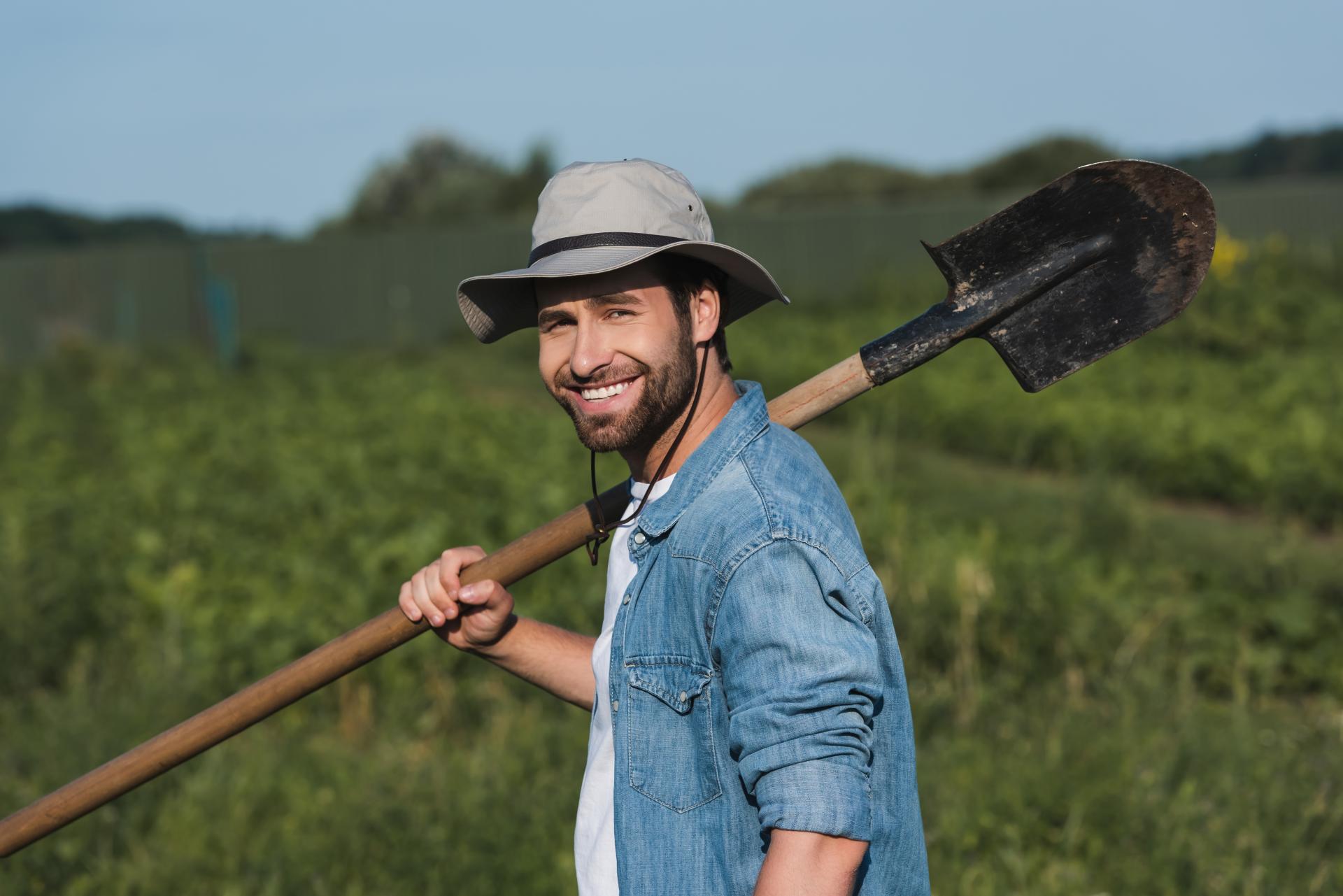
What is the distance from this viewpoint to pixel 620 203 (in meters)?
1.89

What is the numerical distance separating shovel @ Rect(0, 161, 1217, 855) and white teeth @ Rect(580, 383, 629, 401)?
29cm

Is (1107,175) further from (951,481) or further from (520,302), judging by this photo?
(951,481)

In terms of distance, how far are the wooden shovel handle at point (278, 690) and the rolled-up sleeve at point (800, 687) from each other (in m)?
0.54

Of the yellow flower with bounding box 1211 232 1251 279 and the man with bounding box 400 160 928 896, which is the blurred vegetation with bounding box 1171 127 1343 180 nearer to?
the yellow flower with bounding box 1211 232 1251 279

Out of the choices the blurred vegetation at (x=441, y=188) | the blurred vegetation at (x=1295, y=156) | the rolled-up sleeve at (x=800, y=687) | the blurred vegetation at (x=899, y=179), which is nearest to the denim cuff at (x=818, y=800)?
the rolled-up sleeve at (x=800, y=687)

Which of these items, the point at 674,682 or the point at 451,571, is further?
the point at 451,571

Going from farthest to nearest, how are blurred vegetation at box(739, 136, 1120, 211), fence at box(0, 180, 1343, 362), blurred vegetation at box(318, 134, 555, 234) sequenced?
blurred vegetation at box(739, 136, 1120, 211) < blurred vegetation at box(318, 134, 555, 234) < fence at box(0, 180, 1343, 362)

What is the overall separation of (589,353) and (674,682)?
473 millimetres

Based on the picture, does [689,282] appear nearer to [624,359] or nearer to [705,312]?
[705,312]

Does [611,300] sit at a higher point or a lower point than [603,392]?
higher

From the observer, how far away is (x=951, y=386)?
1043cm

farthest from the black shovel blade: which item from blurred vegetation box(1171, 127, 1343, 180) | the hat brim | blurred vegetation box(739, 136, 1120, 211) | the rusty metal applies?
blurred vegetation box(739, 136, 1120, 211)

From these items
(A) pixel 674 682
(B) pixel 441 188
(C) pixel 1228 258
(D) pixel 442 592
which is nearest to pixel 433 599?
(D) pixel 442 592

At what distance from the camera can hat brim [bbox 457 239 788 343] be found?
6.03 ft
